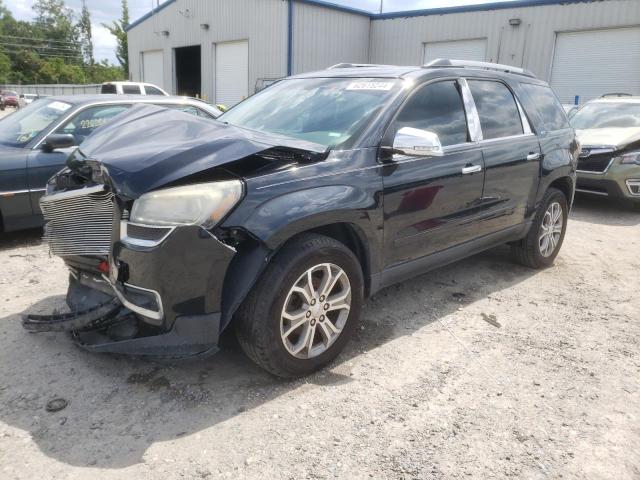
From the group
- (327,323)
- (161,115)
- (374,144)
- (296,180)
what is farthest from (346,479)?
(161,115)

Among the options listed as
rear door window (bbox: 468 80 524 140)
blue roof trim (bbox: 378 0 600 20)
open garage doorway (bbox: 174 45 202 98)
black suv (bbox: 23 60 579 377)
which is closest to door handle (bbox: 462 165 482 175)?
black suv (bbox: 23 60 579 377)

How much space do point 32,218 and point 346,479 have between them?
4.48m

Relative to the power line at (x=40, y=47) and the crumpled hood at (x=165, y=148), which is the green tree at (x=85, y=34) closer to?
the power line at (x=40, y=47)

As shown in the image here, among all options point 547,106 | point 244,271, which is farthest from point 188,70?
point 244,271

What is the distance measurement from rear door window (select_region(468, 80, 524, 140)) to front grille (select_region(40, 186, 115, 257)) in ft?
9.40

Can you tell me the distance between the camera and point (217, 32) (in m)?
25.0

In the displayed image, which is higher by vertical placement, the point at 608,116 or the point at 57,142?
the point at 608,116

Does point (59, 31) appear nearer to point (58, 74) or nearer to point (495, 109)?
point (58, 74)

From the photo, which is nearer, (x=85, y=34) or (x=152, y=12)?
(x=152, y=12)

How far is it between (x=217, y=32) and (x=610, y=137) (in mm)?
20676

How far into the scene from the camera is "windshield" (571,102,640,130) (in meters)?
9.14

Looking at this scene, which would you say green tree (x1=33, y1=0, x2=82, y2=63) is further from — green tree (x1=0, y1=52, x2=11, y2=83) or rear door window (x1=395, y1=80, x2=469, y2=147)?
rear door window (x1=395, y1=80, x2=469, y2=147)

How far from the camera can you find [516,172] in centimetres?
446

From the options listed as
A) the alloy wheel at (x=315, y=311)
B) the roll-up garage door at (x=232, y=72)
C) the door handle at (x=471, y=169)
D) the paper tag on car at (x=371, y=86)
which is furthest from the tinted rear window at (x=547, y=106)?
the roll-up garage door at (x=232, y=72)
